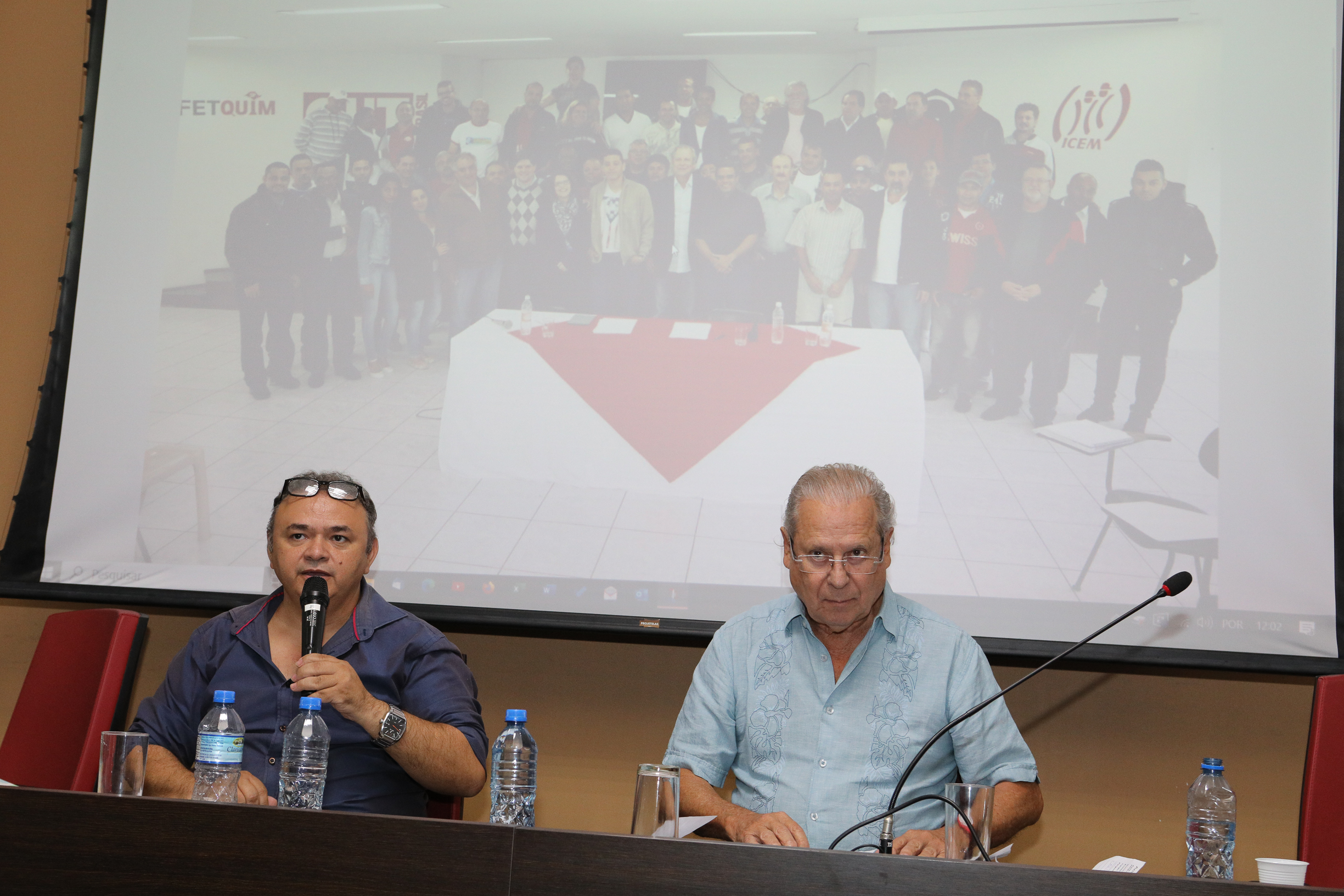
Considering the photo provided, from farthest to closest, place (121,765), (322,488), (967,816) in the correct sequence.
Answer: (322,488), (121,765), (967,816)

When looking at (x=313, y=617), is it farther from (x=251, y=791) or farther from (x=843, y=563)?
(x=843, y=563)

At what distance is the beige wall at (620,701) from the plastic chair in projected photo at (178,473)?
0.25 m

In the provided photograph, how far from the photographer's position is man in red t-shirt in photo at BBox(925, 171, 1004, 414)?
2.74 meters

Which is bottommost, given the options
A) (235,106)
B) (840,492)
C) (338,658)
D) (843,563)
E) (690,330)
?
(338,658)

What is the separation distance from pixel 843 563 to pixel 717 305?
3.36ft

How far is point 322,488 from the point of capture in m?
2.19

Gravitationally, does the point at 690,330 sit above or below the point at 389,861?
above

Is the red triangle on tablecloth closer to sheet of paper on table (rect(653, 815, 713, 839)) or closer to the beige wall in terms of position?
the beige wall

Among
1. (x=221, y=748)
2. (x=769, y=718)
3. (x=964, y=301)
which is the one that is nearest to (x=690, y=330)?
(x=964, y=301)

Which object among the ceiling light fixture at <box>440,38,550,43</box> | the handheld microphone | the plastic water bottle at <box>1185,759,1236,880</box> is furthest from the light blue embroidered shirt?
the ceiling light fixture at <box>440,38,550,43</box>

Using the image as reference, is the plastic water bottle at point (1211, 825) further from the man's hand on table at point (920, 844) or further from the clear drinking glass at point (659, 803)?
the clear drinking glass at point (659, 803)

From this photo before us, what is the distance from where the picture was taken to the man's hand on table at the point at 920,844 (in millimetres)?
1724

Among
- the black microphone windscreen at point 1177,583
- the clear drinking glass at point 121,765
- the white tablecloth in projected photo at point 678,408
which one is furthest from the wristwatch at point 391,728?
the black microphone windscreen at point 1177,583

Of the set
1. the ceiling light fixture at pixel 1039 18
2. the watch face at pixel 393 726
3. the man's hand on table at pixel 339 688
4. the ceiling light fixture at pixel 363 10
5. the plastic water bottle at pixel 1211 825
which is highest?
the ceiling light fixture at pixel 363 10
